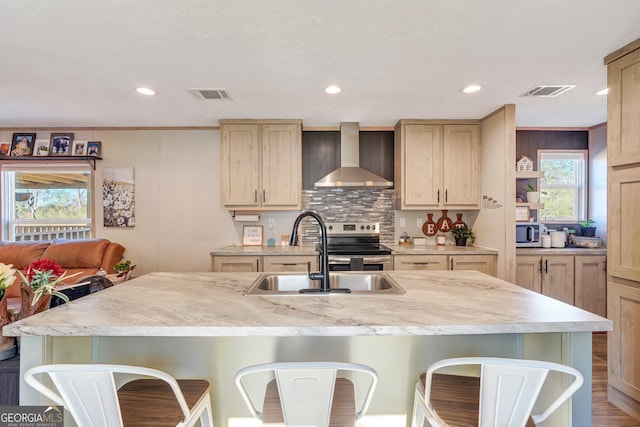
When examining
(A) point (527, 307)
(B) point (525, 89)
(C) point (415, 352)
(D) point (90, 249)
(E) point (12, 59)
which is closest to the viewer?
(A) point (527, 307)

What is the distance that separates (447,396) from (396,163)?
3.09 m

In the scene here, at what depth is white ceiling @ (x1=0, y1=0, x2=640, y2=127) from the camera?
68.8 inches

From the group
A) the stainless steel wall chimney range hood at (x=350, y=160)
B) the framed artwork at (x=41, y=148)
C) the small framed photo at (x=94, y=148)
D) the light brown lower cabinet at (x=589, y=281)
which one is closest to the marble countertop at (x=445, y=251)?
the stainless steel wall chimney range hood at (x=350, y=160)

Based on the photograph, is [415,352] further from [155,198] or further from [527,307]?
[155,198]

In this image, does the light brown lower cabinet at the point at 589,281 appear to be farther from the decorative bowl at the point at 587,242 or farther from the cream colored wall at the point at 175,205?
the cream colored wall at the point at 175,205

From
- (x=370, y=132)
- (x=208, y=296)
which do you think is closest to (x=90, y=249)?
(x=208, y=296)

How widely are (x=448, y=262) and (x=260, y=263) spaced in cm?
197

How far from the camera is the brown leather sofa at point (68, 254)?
3576mm

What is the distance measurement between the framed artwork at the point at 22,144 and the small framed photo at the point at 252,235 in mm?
2708

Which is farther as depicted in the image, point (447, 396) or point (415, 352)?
point (415, 352)

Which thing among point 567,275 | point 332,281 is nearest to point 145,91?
point 332,281

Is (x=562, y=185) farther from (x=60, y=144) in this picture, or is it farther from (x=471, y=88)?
(x=60, y=144)

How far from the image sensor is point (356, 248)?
12.7 feet

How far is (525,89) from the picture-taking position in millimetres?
2836
